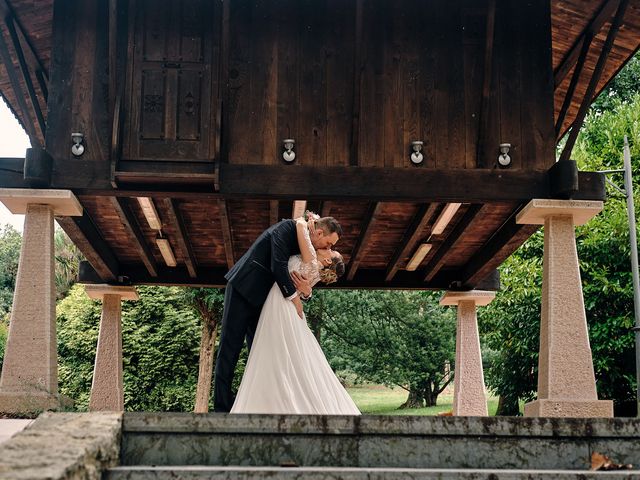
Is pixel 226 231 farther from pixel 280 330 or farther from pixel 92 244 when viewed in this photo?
pixel 280 330

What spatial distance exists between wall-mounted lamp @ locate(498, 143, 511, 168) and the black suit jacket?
433 cm

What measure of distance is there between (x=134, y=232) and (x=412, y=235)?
4.30 meters

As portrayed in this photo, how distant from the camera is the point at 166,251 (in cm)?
1455

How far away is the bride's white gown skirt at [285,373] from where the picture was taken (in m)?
7.10

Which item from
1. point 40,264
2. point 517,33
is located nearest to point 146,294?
point 40,264

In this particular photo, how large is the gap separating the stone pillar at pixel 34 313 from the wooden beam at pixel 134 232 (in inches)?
37.7

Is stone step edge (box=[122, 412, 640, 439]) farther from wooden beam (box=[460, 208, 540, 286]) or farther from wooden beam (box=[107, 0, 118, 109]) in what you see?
wooden beam (box=[460, 208, 540, 286])

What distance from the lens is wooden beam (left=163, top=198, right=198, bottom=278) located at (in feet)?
40.1

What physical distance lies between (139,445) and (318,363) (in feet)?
7.18

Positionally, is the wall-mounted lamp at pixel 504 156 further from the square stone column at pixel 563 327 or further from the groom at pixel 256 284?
the groom at pixel 256 284

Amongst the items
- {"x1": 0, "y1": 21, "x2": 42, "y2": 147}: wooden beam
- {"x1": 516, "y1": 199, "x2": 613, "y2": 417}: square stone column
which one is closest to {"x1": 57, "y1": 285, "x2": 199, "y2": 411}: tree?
{"x1": 0, "y1": 21, "x2": 42, "y2": 147}: wooden beam

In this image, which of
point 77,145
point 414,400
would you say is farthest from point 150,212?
point 414,400

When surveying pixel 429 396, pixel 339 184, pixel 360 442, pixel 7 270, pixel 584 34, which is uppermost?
pixel 7 270

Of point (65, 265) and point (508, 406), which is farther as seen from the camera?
point (65, 265)
